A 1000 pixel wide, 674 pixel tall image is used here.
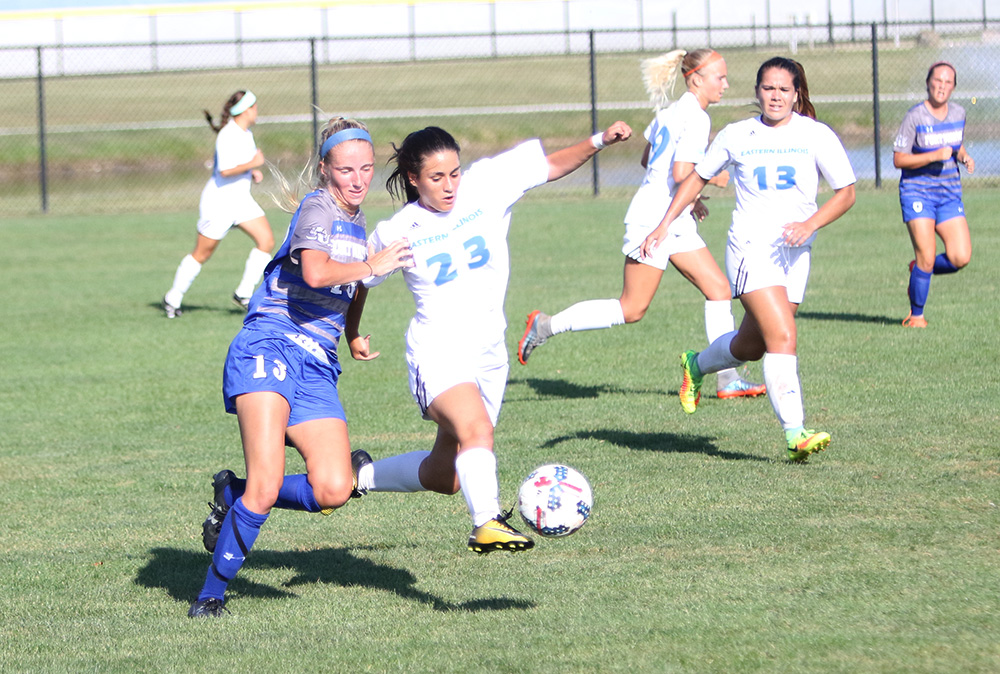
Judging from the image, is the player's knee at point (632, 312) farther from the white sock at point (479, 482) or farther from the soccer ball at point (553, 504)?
the white sock at point (479, 482)

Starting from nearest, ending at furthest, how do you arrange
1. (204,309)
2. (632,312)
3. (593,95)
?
(632,312) < (204,309) < (593,95)

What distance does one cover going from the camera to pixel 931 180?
10562mm

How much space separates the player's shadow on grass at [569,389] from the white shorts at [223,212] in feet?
15.2

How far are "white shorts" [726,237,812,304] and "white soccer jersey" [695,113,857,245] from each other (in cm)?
6

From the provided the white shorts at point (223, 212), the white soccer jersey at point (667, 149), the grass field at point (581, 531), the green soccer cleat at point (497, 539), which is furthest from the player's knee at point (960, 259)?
the green soccer cleat at point (497, 539)

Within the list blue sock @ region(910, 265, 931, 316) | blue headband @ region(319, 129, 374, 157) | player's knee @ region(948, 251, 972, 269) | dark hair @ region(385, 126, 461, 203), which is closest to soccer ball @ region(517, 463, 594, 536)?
dark hair @ region(385, 126, 461, 203)

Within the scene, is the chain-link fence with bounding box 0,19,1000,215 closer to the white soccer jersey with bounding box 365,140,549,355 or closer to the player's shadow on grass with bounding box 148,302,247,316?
the player's shadow on grass with bounding box 148,302,247,316

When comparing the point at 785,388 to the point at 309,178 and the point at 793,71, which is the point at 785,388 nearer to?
the point at 793,71

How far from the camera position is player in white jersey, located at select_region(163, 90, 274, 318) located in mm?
12594

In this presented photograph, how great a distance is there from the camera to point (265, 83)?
44938mm

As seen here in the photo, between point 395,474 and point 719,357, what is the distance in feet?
9.51

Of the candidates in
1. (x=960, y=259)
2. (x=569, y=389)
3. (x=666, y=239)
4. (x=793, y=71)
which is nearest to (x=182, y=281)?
(x=569, y=389)

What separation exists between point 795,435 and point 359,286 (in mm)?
2616

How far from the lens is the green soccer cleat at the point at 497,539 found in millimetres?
4199
